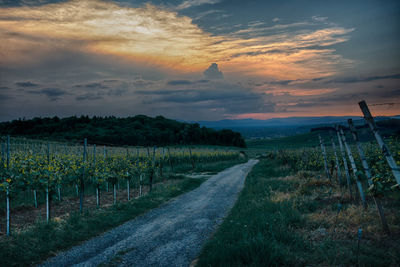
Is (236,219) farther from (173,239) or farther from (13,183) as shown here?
(13,183)

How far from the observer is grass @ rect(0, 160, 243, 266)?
6434mm

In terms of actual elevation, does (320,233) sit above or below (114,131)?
below

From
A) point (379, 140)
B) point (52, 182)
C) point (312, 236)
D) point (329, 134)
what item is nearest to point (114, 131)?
point (329, 134)

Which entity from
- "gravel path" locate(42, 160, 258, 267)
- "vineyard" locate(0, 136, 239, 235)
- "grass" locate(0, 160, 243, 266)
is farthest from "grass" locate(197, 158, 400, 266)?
"vineyard" locate(0, 136, 239, 235)

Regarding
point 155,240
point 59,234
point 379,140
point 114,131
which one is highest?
point 114,131

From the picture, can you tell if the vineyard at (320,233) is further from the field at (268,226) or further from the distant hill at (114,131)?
the distant hill at (114,131)

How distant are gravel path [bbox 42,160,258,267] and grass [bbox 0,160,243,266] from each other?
42cm

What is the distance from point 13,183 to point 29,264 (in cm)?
339

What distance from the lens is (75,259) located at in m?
6.30

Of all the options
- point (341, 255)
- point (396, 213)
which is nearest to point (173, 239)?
point (341, 255)

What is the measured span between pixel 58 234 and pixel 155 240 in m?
2.94

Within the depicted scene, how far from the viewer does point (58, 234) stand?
777 cm

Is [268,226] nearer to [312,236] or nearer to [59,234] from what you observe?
[312,236]

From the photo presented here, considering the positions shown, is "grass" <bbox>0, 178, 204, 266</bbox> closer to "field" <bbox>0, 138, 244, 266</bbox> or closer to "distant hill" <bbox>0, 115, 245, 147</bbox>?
"field" <bbox>0, 138, 244, 266</bbox>
